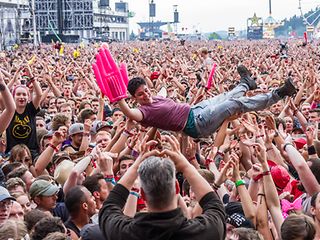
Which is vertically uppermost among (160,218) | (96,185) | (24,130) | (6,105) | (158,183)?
(6,105)

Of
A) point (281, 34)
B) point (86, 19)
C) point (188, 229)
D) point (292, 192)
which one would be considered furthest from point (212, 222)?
point (281, 34)

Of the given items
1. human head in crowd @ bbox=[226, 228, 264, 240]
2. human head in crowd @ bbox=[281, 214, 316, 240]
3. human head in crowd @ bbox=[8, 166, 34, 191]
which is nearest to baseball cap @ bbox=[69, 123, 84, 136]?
human head in crowd @ bbox=[8, 166, 34, 191]

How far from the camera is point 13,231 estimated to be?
4828 mm

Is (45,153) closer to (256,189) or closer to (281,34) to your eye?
(256,189)

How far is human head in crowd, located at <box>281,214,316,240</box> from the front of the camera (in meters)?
4.80

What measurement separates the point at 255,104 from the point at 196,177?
11.4ft

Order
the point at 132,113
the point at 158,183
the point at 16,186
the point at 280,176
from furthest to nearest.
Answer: the point at 280,176
the point at 132,113
the point at 16,186
the point at 158,183

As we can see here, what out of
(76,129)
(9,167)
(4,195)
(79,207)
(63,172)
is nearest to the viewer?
(4,195)

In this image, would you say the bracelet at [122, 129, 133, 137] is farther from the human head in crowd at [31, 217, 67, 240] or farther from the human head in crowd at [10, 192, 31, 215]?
the human head in crowd at [31, 217, 67, 240]

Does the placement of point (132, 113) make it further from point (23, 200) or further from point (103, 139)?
point (103, 139)

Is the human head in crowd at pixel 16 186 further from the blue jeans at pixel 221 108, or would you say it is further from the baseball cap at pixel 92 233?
the blue jeans at pixel 221 108

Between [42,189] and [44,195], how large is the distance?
55 millimetres

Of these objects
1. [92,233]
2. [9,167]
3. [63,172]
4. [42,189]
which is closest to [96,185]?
[42,189]

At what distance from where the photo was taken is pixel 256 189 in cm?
616
